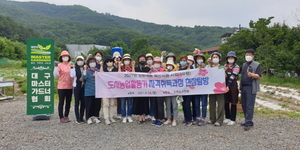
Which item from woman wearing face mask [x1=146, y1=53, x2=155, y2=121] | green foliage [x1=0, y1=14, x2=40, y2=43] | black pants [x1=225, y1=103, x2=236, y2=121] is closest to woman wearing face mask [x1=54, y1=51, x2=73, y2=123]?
woman wearing face mask [x1=146, y1=53, x2=155, y2=121]

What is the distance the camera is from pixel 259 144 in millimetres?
4707

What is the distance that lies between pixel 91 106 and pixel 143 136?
1.96 m

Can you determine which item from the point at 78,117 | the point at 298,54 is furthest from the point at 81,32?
the point at 78,117

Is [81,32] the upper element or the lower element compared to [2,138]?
upper

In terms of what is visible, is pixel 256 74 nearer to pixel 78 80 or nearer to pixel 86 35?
pixel 78 80

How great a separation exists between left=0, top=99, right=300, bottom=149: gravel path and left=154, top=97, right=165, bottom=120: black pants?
35 centimetres

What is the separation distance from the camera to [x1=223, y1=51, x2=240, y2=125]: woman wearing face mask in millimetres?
6012

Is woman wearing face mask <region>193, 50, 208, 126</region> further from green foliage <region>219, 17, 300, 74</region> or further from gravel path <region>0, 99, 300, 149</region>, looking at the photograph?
green foliage <region>219, 17, 300, 74</region>

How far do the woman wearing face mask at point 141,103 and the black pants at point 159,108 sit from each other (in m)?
0.31

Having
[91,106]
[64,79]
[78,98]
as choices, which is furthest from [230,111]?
[64,79]

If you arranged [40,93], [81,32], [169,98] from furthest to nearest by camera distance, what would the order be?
[81,32] < [40,93] < [169,98]

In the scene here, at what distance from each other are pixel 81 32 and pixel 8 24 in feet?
175

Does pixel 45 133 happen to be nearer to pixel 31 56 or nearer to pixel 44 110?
pixel 44 110

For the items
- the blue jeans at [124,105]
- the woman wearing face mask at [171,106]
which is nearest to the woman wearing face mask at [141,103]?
the blue jeans at [124,105]
